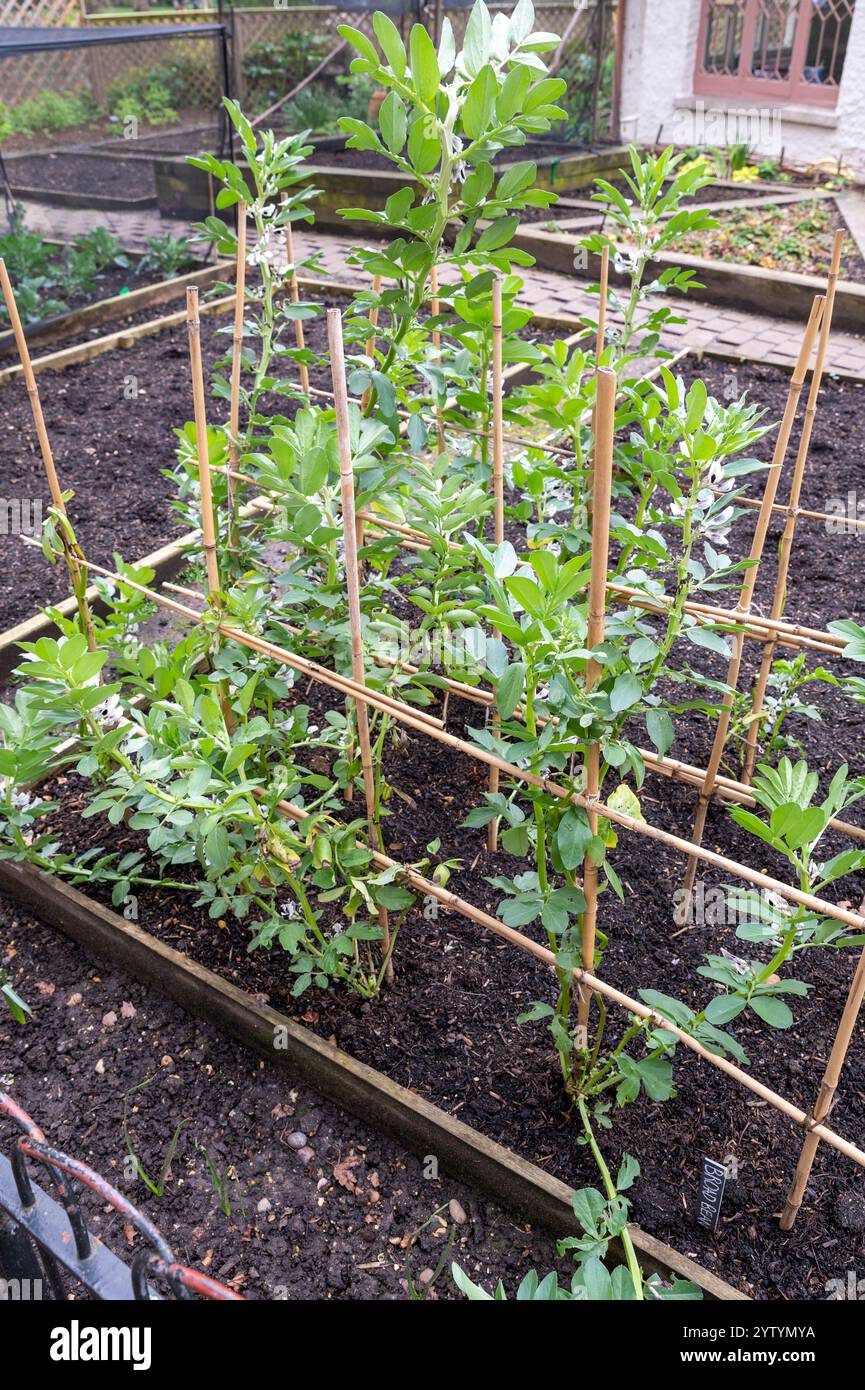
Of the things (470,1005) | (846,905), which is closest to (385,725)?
(470,1005)

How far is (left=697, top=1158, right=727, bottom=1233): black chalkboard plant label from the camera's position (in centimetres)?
166

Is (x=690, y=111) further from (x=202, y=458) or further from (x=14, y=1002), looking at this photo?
(x=14, y=1002)

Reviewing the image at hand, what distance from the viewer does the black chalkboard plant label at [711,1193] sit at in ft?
5.44

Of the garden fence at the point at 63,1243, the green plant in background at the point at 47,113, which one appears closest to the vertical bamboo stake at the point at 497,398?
A: the garden fence at the point at 63,1243

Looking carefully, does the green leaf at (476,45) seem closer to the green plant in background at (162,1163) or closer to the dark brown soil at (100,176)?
the green plant in background at (162,1163)

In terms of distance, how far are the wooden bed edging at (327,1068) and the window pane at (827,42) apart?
1018 centimetres

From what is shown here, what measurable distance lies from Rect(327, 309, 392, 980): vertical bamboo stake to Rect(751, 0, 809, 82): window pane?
32.7 feet

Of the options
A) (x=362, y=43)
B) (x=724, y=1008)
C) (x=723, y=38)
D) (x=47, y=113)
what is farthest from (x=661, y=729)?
(x=723, y=38)

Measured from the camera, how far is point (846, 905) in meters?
2.33

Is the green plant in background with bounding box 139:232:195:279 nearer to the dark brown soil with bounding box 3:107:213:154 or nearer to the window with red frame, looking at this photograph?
the dark brown soil with bounding box 3:107:213:154

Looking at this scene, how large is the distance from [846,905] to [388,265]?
1.74 metres

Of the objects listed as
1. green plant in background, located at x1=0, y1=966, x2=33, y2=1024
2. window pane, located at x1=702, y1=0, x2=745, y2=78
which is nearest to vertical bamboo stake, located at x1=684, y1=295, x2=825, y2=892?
green plant in background, located at x1=0, y1=966, x2=33, y2=1024
